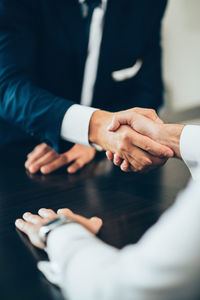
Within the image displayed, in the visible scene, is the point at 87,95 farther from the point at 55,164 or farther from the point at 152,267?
the point at 152,267

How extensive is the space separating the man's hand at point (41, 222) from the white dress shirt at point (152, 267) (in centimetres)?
16

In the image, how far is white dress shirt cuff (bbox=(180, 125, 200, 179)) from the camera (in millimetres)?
931

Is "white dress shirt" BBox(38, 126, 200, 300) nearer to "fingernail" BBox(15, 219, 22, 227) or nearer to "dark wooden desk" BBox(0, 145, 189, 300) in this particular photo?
"dark wooden desk" BBox(0, 145, 189, 300)

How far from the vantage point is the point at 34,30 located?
1.20m

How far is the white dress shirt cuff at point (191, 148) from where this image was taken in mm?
931

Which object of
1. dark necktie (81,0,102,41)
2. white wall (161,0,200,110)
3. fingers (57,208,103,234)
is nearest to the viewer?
fingers (57,208,103,234)

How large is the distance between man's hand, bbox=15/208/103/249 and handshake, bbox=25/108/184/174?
1.02 ft

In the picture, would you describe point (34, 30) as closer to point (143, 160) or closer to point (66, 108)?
point (66, 108)

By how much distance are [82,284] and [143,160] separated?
0.60 meters

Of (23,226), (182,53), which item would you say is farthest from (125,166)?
(182,53)

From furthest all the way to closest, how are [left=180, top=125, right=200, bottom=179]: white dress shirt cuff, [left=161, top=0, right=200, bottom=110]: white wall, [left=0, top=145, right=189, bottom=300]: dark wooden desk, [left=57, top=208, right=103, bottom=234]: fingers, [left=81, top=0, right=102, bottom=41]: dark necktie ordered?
1. [left=161, top=0, right=200, bottom=110]: white wall
2. [left=81, top=0, right=102, bottom=41]: dark necktie
3. [left=180, top=125, right=200, bottom=179]: white dress shirt cuff
4. [left=57, top=208, right=103, bottom=234]: fingers
5. [left=0, top=145, right=189, bottom=300]: dark wooden desk

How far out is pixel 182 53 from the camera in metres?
2.27

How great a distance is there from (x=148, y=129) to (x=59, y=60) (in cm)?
46

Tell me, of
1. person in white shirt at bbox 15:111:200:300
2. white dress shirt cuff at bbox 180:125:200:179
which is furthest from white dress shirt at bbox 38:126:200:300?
white dress shirt cuff at bbox 180:125:200:179
